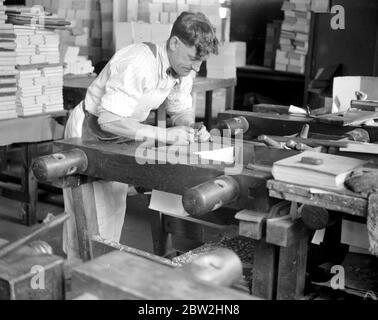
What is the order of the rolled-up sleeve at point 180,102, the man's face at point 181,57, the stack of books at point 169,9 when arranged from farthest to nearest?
the stack of books at point 169,9, the rolled-up sleeve at point 180,102, the man's face at point 181,57

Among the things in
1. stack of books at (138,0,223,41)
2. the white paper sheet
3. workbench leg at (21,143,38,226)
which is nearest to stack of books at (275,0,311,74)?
stack of books at (138,0,223,41)

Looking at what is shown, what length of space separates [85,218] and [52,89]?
2.11 meters

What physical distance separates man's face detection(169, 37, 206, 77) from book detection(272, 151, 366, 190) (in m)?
0.90

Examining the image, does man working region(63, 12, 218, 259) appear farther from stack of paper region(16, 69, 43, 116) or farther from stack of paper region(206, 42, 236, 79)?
stack of paper region(206, 42, 236, 79)

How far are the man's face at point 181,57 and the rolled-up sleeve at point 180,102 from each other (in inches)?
11.5

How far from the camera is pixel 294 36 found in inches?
263

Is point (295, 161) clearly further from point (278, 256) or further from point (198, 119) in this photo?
point (198, 119)

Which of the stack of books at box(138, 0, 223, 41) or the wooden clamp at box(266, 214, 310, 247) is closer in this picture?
the wooden clamp at box(266, 214, 310, 247)

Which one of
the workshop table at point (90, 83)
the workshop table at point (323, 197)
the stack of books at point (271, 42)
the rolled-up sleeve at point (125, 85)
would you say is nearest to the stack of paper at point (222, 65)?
the workshop table at point (90, 83)

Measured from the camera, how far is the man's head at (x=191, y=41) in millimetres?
2568

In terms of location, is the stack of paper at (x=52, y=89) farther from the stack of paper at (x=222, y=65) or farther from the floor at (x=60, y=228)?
the stack of paper at (x=222, y=65)

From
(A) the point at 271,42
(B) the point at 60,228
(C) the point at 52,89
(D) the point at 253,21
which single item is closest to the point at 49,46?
(C) the point at 52,89

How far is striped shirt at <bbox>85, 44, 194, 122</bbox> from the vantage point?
2.51 meters

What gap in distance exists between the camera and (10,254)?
4.10 ft
